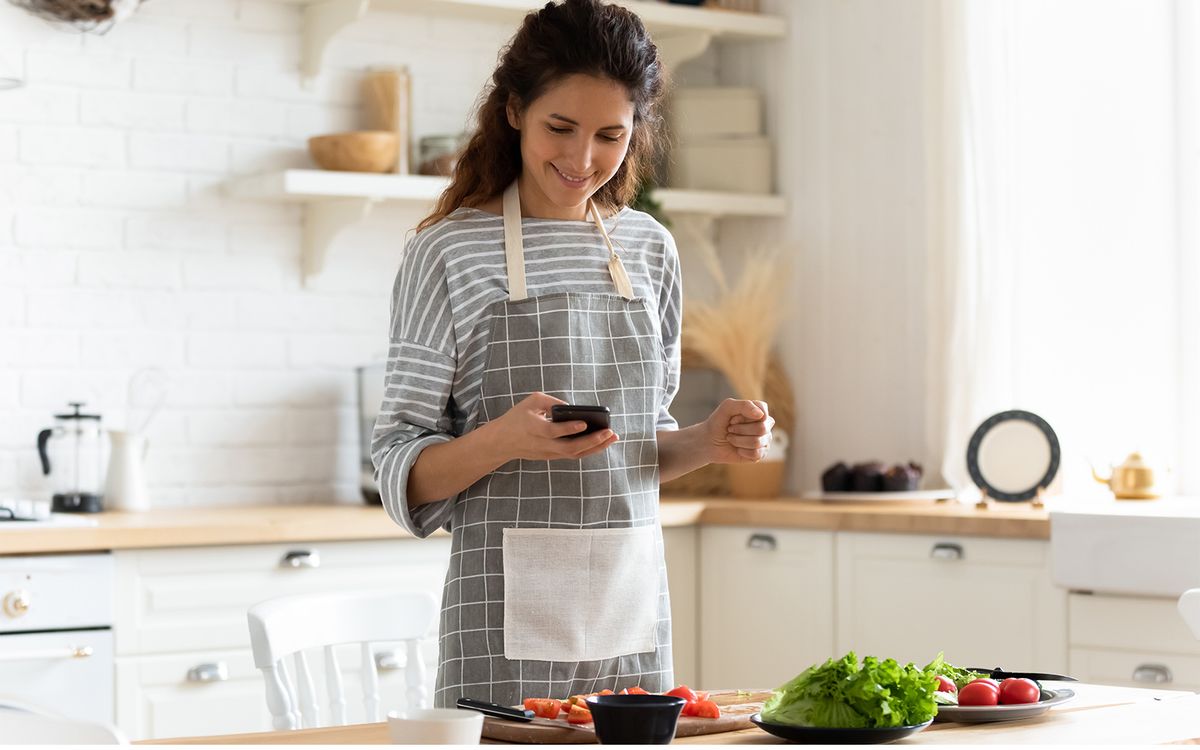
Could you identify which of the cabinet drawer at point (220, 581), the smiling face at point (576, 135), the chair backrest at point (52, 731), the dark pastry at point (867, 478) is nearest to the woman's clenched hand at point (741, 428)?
the smiling face at point (576, 135)

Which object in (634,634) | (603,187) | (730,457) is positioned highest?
(603,187)

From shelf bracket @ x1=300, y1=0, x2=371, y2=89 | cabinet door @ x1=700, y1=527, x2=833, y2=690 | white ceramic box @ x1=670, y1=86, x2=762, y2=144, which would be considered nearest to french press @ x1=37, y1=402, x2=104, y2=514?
shelf bracket @ x1=300, y1=0, x2=371, y2=89

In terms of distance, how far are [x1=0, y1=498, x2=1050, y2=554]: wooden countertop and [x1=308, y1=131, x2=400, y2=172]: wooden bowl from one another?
0.83m

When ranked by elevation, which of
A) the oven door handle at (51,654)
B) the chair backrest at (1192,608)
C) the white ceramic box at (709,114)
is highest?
the white ceramic box at (709,114)

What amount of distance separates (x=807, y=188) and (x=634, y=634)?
103 inches

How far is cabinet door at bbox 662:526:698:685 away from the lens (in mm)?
3670

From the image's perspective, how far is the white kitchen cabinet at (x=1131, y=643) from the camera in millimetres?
2859

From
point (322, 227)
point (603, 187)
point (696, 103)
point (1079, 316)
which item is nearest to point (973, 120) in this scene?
point (1079, 316)

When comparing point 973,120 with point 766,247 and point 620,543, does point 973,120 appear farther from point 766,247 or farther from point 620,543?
point 620,543

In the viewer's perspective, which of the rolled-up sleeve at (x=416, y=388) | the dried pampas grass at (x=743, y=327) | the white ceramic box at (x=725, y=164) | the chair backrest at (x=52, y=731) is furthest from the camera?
the white ceramic box at (x=725, y=164)

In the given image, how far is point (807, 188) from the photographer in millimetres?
4293

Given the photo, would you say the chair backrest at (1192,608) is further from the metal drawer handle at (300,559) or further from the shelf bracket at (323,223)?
the shelf bracket at (323,223)

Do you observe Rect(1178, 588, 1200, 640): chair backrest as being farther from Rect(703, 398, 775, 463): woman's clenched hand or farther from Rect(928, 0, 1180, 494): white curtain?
Rect(928, 0, 1180, 494): white curtain

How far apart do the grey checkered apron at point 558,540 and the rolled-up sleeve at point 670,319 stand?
13cm
